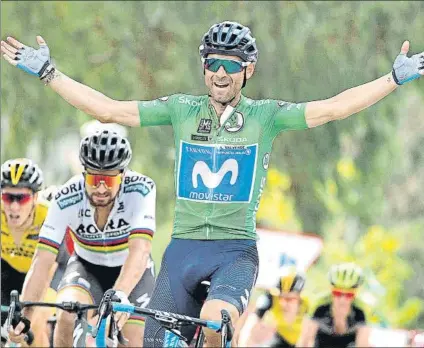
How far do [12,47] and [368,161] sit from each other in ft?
→ 54.2

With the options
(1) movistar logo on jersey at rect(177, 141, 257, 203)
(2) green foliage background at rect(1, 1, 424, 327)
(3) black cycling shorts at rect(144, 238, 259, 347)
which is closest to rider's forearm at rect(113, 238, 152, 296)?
(3) black cycling shorts at rect(144, 238, 259, 347)

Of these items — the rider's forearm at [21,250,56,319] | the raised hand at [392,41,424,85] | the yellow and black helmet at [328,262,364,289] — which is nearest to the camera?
the raised hand at [392,41,424,85]

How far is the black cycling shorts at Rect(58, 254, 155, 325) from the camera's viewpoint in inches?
390

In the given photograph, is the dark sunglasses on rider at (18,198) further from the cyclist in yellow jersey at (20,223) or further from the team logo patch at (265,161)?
the team logo patch at (265,161)

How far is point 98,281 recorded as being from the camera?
10062 mm

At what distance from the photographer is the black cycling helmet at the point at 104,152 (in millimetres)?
9680

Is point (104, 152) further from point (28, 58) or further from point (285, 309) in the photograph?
point (285, 309)

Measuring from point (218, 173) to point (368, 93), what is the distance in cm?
90

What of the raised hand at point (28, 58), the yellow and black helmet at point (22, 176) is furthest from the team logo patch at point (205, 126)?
the yellow and black helmet at point (22, 176)

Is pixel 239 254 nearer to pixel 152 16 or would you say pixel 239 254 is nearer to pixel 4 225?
pixel 4 225

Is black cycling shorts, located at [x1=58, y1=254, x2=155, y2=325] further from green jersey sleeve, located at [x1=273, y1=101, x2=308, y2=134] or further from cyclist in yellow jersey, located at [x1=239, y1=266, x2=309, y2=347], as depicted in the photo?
cyclist in yellow jersey, located at [x1=239, y1=266, x2=309, y2=347]

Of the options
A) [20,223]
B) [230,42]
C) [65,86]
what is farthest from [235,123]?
[20,223]

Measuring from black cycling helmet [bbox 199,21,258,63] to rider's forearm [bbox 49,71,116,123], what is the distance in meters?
0.60

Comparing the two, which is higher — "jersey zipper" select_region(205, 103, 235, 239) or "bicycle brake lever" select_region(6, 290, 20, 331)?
"jersey zipper" select_region(205, 103, 235, 239)
